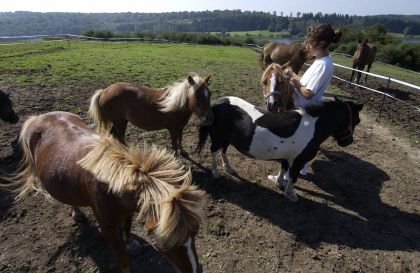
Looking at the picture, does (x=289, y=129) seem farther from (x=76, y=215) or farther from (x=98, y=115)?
(x=98, y=115)


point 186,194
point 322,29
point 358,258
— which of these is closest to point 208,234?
point 358,258

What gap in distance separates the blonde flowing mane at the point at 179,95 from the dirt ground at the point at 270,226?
1179mm

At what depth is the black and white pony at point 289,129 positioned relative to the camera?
4.01 m

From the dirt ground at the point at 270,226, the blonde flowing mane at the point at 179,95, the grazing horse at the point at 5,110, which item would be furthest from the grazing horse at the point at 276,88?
the grazing horse at the point at 5,110

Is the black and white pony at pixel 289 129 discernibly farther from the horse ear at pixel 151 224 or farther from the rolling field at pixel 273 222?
the horse ear at pixel 151 224

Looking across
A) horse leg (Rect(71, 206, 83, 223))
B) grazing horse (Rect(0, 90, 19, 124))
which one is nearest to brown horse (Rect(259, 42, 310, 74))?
grazing horse (Rect(0, 90, 19, 124))

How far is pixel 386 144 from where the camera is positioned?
6336mm

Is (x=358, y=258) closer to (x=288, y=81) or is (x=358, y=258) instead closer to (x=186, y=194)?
(x=288, y=81)

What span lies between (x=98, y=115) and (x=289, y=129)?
325 centimetres

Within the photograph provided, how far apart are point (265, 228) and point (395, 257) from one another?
1512 mm

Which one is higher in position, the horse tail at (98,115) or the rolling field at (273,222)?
the horse tail at (98,115)

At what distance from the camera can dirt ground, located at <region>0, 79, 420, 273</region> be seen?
326 centimetres

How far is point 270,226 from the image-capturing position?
3.85m

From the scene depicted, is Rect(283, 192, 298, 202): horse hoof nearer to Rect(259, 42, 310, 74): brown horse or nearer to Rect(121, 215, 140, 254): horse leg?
Rect(121, 215, 140, 254): horse leg
